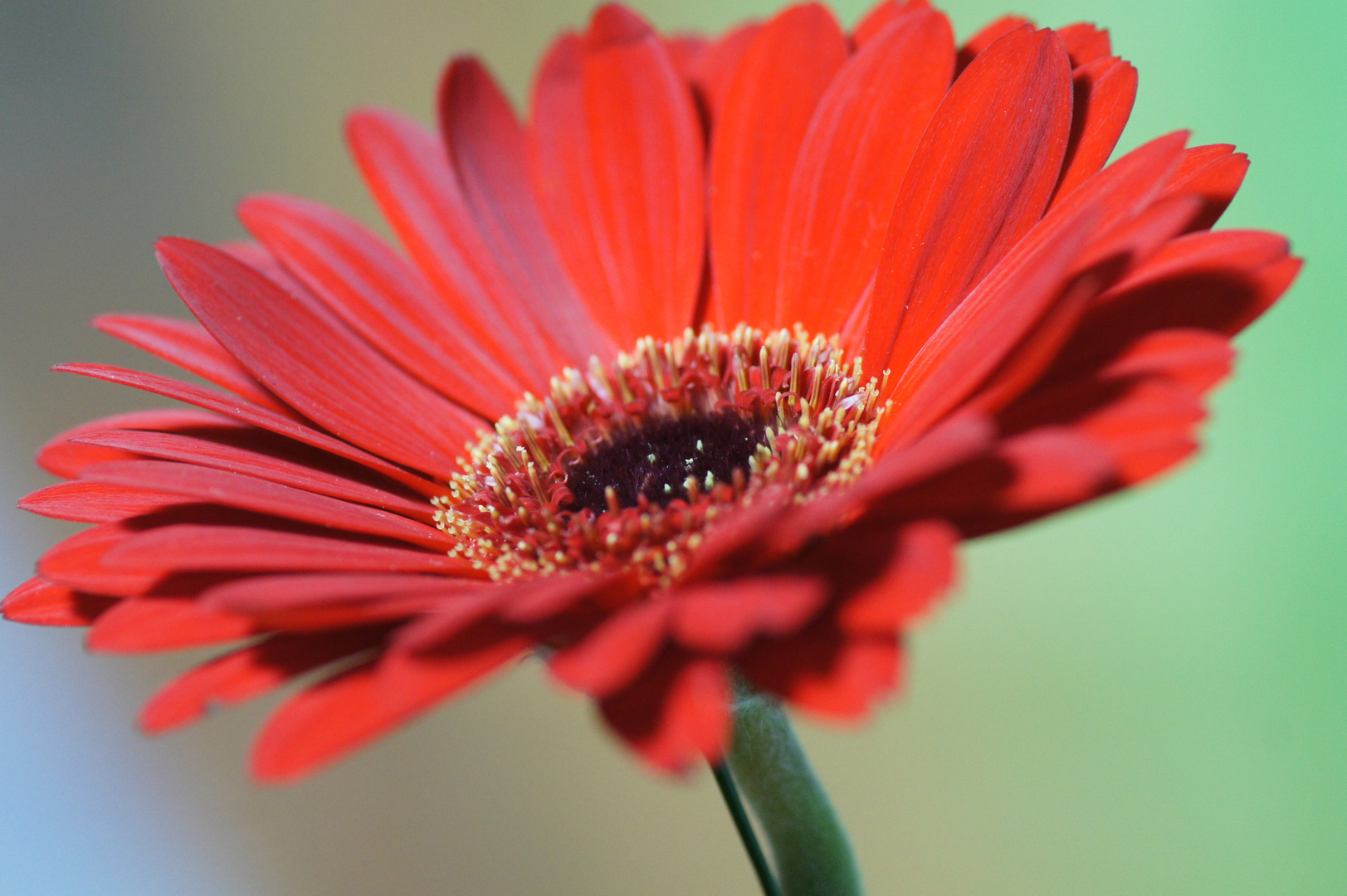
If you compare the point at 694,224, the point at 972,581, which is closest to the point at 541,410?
the point at 694,224

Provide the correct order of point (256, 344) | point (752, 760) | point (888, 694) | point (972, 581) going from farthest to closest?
point (972, 581)
point (256, 344)
point (752, 760)
point (888, 694)

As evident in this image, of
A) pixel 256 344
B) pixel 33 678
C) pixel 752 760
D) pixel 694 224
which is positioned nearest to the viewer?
pixel 752 760

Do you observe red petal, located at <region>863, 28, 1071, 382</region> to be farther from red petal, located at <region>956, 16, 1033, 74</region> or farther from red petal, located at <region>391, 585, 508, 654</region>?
red petal, located at <region>391, 585, 508, 654</region>

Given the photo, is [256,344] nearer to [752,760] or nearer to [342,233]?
[342,233]

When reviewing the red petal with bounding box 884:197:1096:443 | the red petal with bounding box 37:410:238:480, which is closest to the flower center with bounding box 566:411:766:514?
the red petal with bounding box 884:197:1096:443

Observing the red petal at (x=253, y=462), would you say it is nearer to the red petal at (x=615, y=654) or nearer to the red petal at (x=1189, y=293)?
the red petal at (x=615, y=654)

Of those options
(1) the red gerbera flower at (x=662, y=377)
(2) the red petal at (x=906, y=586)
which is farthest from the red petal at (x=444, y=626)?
(2) the red petal at (x=906, y=586)
